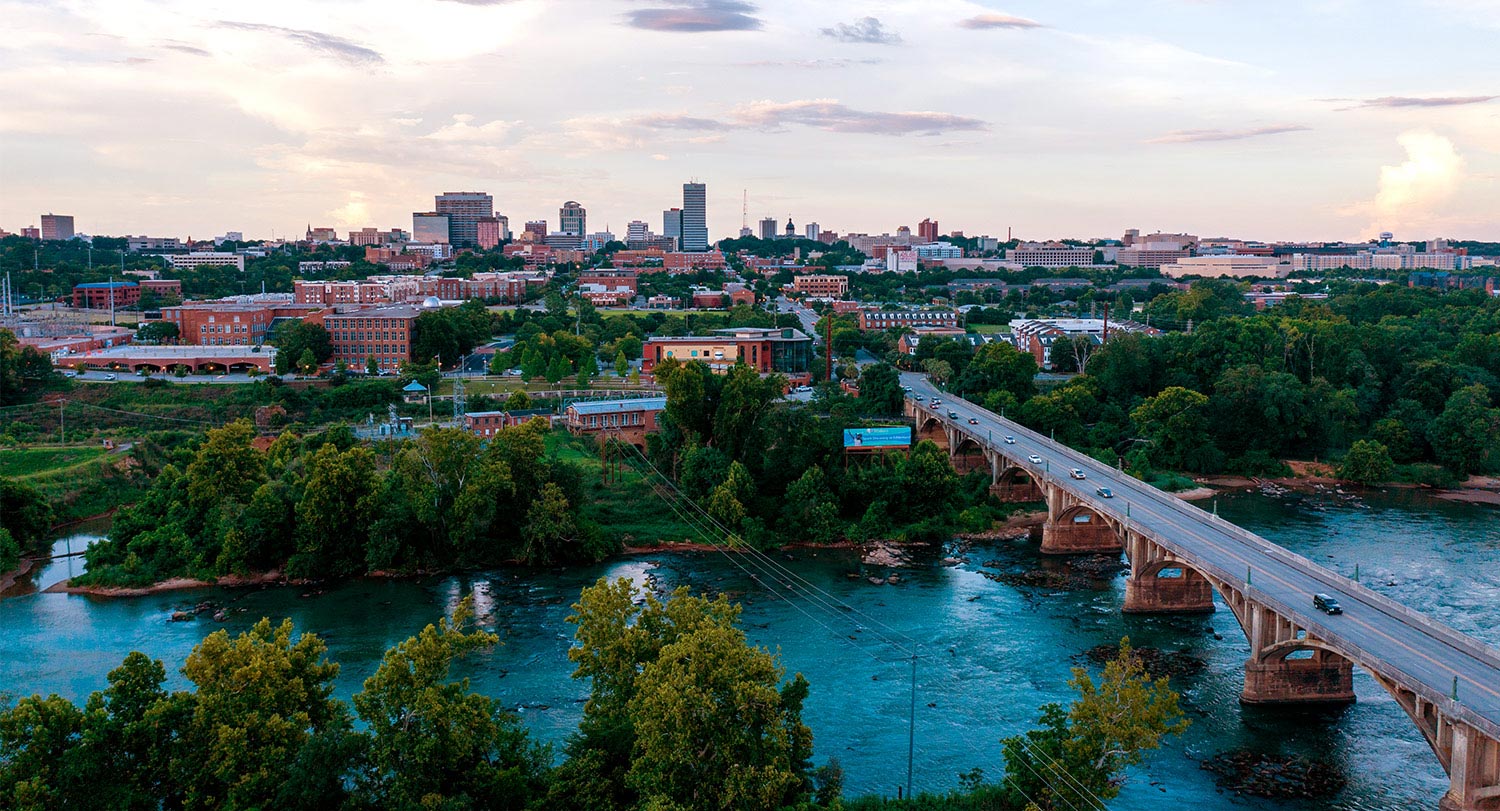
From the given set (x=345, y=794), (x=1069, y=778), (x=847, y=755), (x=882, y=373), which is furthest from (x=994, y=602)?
(x=882, y=373)

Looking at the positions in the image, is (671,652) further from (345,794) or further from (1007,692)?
(1007,692)

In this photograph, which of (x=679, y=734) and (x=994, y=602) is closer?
(x=679, y=734)

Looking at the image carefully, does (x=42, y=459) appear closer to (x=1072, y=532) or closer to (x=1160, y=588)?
(x=1072, y=532)

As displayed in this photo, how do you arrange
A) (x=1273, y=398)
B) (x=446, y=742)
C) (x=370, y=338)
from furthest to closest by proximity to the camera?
(x=370, y=338)
(x=1273, y=398)
(x=446, y=742)

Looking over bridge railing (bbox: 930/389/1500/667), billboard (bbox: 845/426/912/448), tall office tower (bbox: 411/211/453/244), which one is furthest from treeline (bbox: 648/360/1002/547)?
tall office tower (bbox: 411/211/453/244)

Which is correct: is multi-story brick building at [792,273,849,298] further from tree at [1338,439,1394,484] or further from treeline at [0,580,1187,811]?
treeline at [0,580,1187,811]

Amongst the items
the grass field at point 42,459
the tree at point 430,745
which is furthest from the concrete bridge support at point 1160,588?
the grass field at point 42,459

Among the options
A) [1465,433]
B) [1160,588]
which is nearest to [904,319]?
[1465,433]
